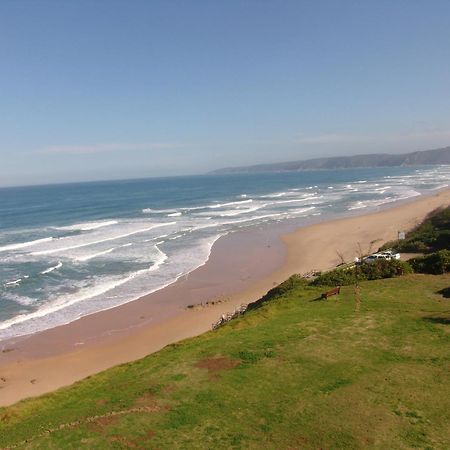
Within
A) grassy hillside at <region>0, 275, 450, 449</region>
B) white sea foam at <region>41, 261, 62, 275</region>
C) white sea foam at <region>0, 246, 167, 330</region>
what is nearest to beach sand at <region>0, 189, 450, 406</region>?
white sea foam at <region>0, 246, 167, 330</region>

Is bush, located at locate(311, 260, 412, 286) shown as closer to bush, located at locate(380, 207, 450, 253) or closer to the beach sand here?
the beach sand

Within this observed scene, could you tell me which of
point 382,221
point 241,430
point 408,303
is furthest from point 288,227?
point 241,430

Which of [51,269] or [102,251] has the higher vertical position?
[102,251]

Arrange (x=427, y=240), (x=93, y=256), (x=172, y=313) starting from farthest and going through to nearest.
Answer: (x=93, y=256) → (x=427, y=240) → (x=172, y=313)

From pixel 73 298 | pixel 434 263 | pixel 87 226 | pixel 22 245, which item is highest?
pixel 87 226

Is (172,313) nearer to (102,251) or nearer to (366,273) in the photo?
(366,273)

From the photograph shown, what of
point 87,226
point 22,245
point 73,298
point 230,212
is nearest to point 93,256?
point 22,245
